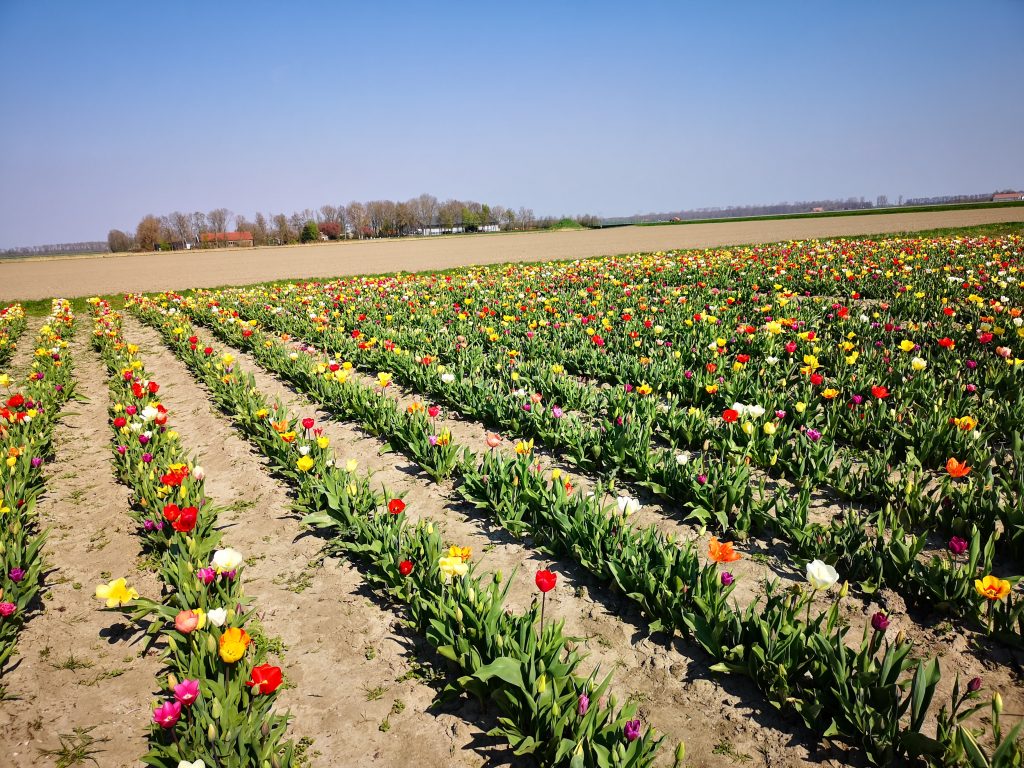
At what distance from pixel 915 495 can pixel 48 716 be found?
5040 mm

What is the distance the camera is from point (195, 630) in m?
2.68

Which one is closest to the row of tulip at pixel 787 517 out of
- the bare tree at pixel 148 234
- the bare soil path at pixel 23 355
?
the bare soil path at pixel 23 355

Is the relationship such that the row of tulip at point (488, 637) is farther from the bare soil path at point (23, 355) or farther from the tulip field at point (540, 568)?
the bare soil path at point (23, 355)

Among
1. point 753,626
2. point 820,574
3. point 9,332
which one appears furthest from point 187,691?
point 9,332

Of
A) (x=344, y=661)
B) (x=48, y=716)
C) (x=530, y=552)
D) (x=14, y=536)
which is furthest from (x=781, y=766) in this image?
(x=14, y=536)

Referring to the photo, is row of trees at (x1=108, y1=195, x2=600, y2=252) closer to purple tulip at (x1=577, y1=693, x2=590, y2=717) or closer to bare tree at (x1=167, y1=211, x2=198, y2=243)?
bare tree at (x1=167, y1=211, x2=198, y2=243)

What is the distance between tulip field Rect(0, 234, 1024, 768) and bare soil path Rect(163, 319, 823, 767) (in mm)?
15

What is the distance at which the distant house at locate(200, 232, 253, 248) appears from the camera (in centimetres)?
10844

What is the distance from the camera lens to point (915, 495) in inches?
132

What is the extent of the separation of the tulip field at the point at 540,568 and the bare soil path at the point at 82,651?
16 millimetres

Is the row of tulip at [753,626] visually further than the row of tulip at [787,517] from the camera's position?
No

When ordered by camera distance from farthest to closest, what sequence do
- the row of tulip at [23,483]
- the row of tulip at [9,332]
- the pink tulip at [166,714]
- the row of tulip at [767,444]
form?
1. the row of tulip at [9,332]
2. the row of tulip at [767,444]
3. the row of tulip at [23,483]
4. the pink tulip at [166,714]

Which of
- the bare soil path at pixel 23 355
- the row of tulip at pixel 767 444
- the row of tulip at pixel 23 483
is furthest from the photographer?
the bare soil path at pixel 23 355

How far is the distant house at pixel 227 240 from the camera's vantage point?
10844cm
